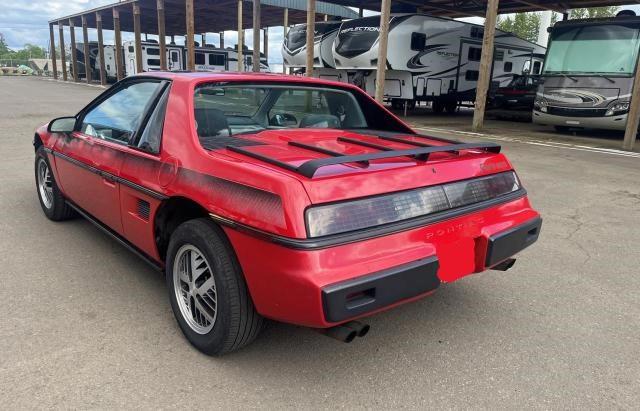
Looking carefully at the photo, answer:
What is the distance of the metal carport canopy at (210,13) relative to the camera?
27.9 m

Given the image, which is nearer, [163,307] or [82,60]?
[163,307]

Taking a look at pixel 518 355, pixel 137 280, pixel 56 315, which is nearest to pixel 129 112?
pixel 137 280

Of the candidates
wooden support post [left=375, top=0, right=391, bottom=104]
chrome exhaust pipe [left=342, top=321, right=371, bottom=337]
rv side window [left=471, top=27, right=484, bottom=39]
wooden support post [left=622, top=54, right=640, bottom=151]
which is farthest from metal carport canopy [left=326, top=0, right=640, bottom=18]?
chrome exhaust pipe [left=342, top=321, right=371, bottom=337]

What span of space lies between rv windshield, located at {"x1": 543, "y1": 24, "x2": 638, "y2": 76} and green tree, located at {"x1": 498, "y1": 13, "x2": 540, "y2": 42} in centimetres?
3504

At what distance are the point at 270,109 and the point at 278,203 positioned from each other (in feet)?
5.23

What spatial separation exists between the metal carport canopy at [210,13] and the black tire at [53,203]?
21.8 metres

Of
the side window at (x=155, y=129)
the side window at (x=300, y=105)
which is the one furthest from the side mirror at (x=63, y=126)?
the side window at (x=300, y=105)

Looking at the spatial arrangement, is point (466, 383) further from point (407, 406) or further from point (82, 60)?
point (82, 60)

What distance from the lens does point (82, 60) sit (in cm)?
4072

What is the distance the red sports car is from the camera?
6.78 feet

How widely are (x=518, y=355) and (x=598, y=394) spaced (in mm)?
419

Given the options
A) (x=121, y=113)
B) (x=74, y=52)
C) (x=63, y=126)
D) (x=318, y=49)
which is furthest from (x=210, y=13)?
(x=121, y=113)

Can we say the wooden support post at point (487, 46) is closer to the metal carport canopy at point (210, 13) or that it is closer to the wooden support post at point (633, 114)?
the wooden support post at point (633, 114)

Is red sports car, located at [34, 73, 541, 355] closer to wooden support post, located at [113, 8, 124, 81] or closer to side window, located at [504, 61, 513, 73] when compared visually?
side window, located at [504, 61, 513, 73]
